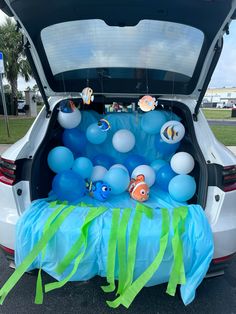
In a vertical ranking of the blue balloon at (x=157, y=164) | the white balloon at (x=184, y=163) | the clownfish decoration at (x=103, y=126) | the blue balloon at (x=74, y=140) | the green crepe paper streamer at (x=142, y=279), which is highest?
the clownfish decoration at (x=103, y=126)

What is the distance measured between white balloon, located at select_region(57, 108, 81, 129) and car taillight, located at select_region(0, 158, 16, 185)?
78cm

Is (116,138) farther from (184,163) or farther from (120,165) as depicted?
(184,163)

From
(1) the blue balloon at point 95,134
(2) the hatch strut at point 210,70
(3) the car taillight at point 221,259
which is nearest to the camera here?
(3) the car taillight at point 221,259

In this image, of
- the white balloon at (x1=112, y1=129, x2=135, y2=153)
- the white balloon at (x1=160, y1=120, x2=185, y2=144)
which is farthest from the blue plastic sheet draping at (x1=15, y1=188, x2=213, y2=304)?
the white balloon at (x1=112, y1=129, x2=135, y2=153)

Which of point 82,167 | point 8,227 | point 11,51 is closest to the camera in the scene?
point 8,227

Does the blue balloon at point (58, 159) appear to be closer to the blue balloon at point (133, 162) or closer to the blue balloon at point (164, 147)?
the blue balloon at point (133, 162)

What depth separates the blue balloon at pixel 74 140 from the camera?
9.24 feet

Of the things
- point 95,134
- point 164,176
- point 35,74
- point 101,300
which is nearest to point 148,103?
point 95,134

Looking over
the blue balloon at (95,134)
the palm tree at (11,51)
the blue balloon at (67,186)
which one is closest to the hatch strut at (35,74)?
the blue balloon at (95,134)

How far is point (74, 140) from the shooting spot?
9.23 ft

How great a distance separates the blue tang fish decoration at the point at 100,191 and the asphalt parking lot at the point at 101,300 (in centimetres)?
65

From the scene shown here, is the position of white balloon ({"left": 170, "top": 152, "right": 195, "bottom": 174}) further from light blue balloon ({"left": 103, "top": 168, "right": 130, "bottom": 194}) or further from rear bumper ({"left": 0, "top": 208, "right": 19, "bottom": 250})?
rear bumper ({"left": 0, "top": 208, "right": 19, "bottom": 250})

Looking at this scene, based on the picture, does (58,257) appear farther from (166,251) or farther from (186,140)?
(186,140)

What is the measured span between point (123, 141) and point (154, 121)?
1.26 ft
